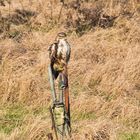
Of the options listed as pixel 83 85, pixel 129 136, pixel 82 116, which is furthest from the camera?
pixel 83 85

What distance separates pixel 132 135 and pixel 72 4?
7033 mm

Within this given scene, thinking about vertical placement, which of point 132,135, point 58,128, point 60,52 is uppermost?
point 60,52

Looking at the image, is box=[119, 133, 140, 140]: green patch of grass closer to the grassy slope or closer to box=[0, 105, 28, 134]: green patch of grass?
the grassy slope

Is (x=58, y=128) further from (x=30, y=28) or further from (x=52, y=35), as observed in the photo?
(x=30, y=28)

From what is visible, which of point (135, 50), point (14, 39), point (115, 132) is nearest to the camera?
point (115, 132)

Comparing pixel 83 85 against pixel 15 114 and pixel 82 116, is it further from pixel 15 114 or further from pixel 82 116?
pixel 15 114

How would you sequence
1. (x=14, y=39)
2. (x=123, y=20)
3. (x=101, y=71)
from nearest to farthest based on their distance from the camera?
(x=101, y=71) < (x=14, y=39) < (x=123, y=20)

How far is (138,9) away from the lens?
11391mm

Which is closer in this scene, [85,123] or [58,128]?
[58,128]

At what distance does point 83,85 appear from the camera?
7.55 metres

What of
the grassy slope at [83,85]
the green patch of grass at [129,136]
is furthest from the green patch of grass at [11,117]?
the green patch of grass at [129,136]

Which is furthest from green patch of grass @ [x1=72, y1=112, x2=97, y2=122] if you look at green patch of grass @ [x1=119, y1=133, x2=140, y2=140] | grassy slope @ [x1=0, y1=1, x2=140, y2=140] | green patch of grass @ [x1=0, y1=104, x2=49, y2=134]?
green patch of grass @ [x1=119, y1=133, x2=140, y2=140]

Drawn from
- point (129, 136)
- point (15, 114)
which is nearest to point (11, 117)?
point (15, 114)

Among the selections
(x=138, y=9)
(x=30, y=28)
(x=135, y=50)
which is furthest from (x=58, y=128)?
(x=138, y=9)
